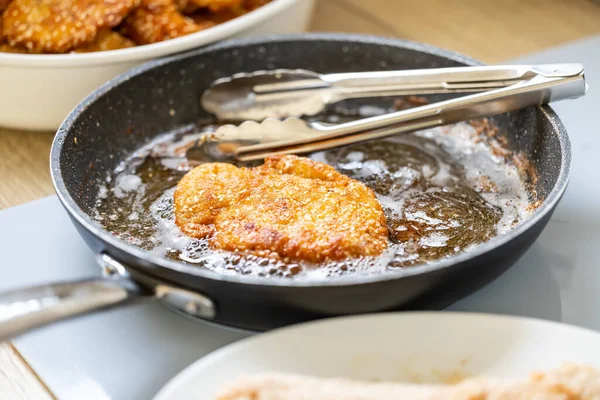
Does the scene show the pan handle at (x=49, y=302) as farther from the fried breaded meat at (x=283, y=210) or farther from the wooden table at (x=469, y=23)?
the wooden table at (x=469, y=23)

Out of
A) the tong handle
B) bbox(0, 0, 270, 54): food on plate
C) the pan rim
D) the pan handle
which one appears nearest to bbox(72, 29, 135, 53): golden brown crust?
bbox(0, 0, 270, 54): food on plate

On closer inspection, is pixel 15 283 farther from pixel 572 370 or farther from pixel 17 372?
pixel 572 370

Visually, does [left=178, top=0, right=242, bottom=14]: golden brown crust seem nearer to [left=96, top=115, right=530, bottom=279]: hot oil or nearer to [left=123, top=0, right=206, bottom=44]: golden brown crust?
[left=123, top=0, right=206, bottom=44]: golden brown crust

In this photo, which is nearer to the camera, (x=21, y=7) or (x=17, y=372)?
(x=17, y=372)

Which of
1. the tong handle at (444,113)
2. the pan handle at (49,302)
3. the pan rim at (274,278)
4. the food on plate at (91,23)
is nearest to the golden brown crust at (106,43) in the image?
the food on plate at (91,23)

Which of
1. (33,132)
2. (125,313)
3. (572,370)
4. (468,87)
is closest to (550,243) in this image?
(468,87)
